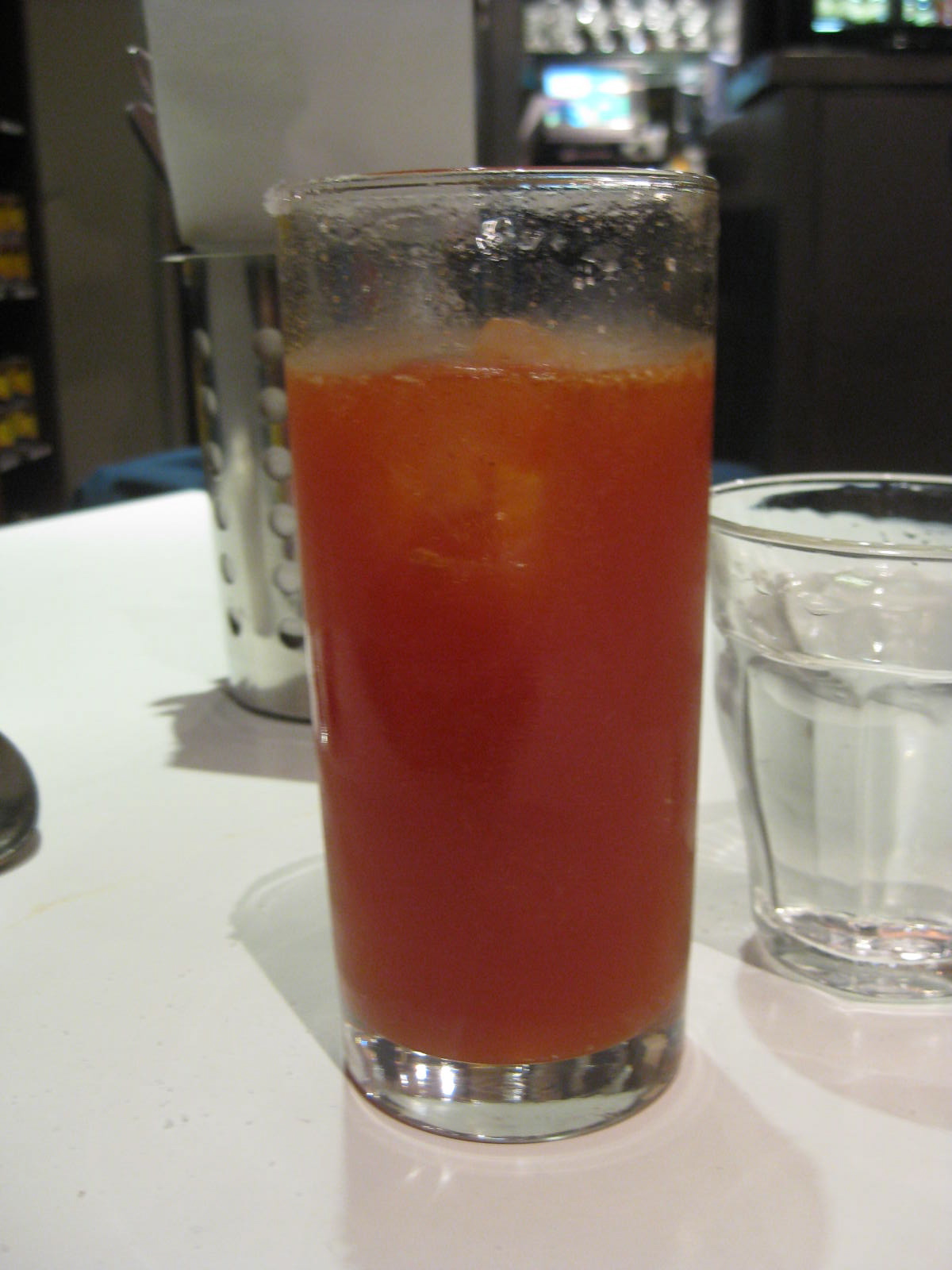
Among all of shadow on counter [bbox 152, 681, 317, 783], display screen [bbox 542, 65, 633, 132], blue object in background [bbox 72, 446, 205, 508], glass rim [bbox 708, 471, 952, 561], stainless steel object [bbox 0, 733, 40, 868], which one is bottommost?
blue object in background [bbox 72, 446, 205, 508]

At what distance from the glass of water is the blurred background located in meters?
0.40

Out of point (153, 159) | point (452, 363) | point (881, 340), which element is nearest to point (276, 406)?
point (153, 159)

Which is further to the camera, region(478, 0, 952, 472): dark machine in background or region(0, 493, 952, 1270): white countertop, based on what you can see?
region(478, 0, 952, 472): dark machine in background

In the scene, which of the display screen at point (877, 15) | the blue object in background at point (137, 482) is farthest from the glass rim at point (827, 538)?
the display screen at point (877, 15)

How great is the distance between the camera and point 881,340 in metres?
2.36

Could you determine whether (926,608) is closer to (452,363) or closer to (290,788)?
(452,363)

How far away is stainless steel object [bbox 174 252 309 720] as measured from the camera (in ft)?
2.41

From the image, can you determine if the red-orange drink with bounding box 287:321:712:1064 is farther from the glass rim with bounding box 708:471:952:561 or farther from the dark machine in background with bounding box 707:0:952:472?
the dark machine in background with bounding box 707:0:952:472

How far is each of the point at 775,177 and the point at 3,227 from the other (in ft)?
7.34

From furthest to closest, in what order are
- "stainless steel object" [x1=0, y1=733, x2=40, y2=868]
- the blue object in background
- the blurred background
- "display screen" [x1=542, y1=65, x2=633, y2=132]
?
"display screen" [x1=542, y1=65, x2=633, y2=132] < the blue object in background < the blurred background < "stainless steel object" [x1=0, y1=733, x2=40, y2=868]

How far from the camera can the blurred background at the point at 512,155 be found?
0.69 meters

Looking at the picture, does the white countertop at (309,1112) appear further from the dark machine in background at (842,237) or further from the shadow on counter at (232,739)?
the dark machine in background at (842,237)

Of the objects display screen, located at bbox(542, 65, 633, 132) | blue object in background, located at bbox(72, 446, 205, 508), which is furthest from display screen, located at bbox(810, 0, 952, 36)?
display screen, located at bbox(542, 65, 633, 132)

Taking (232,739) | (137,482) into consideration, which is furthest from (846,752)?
(137,482)
